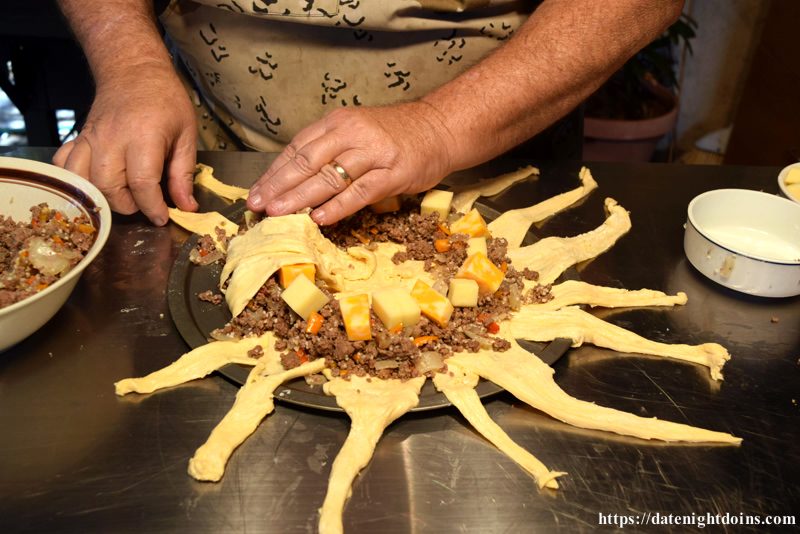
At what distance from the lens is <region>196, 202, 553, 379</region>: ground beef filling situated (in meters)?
1.44

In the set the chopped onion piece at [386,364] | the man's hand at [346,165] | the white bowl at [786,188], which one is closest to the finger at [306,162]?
the man's hand at [346,165]

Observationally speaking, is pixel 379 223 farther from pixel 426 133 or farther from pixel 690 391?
pixel 690 391

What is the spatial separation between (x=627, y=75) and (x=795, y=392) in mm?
2555

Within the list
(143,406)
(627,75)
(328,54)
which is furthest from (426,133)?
(627,75)

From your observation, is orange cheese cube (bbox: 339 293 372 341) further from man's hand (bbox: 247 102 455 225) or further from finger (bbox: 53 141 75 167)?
finger (bbox: 53 141 75 167)

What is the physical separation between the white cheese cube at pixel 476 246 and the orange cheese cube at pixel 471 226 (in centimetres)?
3

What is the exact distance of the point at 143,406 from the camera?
1390 mm

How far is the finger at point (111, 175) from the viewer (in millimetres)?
1740

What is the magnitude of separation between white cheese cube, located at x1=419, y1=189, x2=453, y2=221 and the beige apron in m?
0.41

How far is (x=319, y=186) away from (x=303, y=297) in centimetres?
31

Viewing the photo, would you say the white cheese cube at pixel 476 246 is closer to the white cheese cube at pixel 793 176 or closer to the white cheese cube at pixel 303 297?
the white cheese cube at pixel 303 297

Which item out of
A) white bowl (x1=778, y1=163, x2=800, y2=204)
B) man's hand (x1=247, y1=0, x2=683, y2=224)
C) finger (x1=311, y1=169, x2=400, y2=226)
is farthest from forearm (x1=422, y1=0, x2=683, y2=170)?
white bowl (x1=778, y1=163, x2=800, y2=204)

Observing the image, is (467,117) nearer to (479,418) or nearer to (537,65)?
(537,65)

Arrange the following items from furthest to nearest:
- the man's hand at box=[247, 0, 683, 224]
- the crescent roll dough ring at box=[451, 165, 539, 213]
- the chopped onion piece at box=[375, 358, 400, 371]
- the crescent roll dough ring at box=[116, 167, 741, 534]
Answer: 1. the crescent roll dough ring at box=[451, 165, 539, 213]
2. the man's hand at box=[247, 0, 683, 224]
3. the chopped onion piece at box=[375, 358, 400, 371]
4. the crescent roll dough ring at box=[116, 167, 741, 534]
